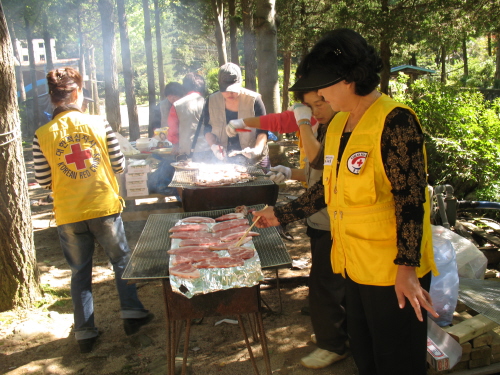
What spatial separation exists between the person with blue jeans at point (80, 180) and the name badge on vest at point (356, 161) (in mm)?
2075

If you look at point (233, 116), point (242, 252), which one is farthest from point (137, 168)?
point (242, 252)

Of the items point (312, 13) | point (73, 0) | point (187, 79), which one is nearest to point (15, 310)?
point (187, 79)

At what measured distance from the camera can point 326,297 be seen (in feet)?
9.84

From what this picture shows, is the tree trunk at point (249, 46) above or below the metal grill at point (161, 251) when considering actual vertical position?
above

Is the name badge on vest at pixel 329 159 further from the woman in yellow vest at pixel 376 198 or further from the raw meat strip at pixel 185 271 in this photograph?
the raw meat strip at pixel 185 271

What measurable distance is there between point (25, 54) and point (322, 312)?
70.2m

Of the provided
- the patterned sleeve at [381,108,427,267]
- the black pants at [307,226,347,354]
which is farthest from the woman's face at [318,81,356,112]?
the black pants at [307,226,347,354]

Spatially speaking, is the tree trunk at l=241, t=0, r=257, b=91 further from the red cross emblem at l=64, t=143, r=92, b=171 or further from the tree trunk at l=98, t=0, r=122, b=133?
the red cross emblem at l=64, t=143, r=92, b=171

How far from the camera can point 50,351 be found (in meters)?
3.45

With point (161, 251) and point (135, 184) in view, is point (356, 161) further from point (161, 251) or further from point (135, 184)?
point (135, 184)

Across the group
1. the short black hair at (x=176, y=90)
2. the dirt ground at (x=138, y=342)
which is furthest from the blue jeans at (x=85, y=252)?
the short black hair at (x=176, y=90)

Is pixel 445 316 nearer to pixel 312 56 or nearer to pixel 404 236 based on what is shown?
pixel 404 236

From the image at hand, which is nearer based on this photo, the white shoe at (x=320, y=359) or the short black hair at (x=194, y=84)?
the white shoe at (x=320, y=359)

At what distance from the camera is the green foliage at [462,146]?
5.66 metres
